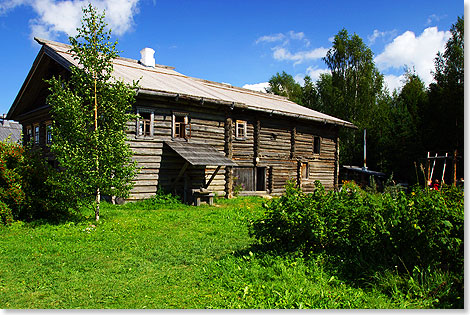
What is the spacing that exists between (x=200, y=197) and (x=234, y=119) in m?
5.09

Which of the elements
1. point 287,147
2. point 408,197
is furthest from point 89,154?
point 287,147

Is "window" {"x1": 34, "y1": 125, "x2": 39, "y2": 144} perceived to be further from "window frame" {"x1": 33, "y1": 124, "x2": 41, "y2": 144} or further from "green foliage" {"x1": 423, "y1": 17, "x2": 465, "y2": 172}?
"green foliage" {"x1": 423, "y1": 17, "x2": 465, "y2": 172}

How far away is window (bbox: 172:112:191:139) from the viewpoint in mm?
16347

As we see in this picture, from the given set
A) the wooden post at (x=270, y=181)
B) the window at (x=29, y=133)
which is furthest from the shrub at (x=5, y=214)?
the wooden post at (x=270, y=181)

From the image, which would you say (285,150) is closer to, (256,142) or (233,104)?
(256,142)

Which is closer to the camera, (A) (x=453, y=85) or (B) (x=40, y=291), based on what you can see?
(B) (x=40, y=291)

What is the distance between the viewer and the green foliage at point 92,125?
10.0 metres

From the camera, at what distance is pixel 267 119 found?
65.9ft

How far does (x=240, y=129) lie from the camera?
19219 mm

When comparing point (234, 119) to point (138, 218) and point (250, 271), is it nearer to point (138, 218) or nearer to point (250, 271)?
point (138, 218)

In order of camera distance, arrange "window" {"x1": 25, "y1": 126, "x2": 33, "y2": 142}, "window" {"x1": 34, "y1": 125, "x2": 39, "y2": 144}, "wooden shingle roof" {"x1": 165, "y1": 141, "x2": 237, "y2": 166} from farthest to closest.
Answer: "window" {"x1": 25, "y1": 126, "x2": 33, "y2": 142} → "window" {"x1": 34, "y1": 125, "x2": 39, "y2": 144} → "wooden shingle roof" {"x1": 165, "y1": 141, "x2": 237, "y2": 166}

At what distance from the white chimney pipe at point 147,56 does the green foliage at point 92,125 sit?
10219mm

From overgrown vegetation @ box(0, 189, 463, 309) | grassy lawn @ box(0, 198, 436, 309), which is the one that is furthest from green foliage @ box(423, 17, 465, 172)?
overgrown vegetation @ box(0, 189, 463, 309)

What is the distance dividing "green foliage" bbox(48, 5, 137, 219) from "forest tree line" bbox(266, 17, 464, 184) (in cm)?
1970
